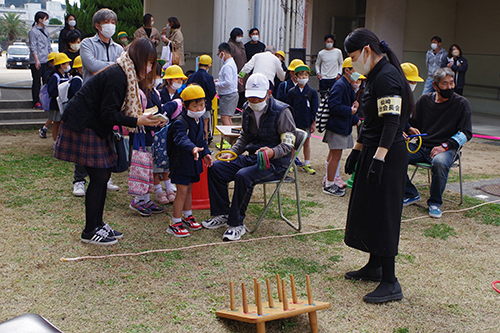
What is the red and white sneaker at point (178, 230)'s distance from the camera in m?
4.66

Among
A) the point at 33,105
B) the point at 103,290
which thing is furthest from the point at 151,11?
the point at 103,290

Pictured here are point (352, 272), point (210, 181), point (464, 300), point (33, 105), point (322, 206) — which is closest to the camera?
point (464, 300)

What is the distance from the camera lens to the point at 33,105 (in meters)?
10.7

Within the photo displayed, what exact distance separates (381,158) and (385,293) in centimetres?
98

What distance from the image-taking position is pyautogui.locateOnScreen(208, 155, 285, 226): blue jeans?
465 centimetres

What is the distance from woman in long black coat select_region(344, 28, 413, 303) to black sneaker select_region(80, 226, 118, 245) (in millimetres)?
2131

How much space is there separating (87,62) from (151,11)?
12.1 metres

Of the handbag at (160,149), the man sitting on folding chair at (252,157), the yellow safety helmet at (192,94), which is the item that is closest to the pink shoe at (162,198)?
the handbag at (160,149)

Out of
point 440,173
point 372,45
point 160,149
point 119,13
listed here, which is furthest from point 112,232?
point 119,13

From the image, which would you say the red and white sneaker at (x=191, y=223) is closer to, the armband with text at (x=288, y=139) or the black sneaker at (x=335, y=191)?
the armband with text at (x=288, y=139)

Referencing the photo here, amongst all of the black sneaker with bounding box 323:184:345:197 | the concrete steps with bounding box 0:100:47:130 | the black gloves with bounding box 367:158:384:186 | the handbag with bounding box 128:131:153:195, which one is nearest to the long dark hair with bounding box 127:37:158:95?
the handbag with bounding box 128:131:153:195

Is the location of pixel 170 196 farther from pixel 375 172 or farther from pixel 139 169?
pixel 375 172

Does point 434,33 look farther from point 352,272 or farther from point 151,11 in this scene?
point 352,272

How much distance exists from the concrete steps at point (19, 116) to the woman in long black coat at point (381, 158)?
8.01 m
